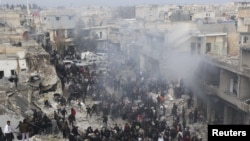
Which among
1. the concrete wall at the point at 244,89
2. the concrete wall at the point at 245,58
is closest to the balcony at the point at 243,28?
the concrete wall at the point at 245,58

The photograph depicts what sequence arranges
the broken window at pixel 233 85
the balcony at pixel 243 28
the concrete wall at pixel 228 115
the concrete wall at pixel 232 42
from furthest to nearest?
1. the balcony at pixel 243 28
2. the concrete wall at pixel 232 42
3. the concrete wall at pixel 228 115
4. the broken window at pixel 233 85

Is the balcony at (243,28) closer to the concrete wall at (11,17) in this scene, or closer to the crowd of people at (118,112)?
the crowd of people at (118,112)

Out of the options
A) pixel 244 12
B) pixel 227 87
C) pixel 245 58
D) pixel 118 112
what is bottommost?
pixel 118 112

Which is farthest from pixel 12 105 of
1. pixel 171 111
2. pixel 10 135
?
pixel 171 111

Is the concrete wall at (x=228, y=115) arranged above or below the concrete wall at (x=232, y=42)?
below

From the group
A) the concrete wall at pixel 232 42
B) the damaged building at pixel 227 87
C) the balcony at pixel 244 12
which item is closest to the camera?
the damaged building at pixel 227 87

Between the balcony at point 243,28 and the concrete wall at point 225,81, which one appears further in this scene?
the balcony at point 243,28

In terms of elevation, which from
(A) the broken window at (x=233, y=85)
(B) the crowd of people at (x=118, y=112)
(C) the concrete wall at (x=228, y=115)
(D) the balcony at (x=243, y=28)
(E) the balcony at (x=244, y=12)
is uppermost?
(E) the balcony at (x=244, y=12)

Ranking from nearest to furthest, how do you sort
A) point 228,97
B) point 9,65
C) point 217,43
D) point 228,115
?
point 228,97 < point 9,65 < point 228,115 < point 217,43

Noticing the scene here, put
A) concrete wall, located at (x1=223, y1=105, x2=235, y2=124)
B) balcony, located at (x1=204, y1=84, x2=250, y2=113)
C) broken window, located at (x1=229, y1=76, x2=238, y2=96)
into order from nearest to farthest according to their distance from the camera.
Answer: balcony, located at (x1=204, y1=84, x2=250, y2=113) → broken window, located at (x1=229, y1=76, x2=238, y2=96) → concrete wall, located at (x1=223, y1=105, x2=235, y2=124)

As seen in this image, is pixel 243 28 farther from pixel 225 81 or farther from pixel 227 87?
pixel 227 87

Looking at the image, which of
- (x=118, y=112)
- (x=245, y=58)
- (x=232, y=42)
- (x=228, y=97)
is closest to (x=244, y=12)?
(x=232, y=42)

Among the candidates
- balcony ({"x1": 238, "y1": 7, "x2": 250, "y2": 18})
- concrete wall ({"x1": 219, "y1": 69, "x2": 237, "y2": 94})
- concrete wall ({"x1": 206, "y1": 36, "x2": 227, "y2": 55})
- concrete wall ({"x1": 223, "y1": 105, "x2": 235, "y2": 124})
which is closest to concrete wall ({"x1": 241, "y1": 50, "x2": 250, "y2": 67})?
concrete wall ({"x1": 219, "y1": 69, "x2": 237, "y2": 94})

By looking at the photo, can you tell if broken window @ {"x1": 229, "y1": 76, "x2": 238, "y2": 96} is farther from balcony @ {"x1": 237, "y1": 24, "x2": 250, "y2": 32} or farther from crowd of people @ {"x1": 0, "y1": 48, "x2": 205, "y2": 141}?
balcony @ {"x1": 237, "y1": 24, "x2": 250, "y2": 32}
